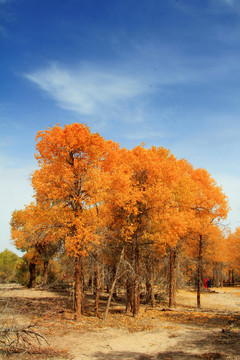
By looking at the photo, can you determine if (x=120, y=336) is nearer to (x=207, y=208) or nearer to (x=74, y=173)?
(x=74, y=173)

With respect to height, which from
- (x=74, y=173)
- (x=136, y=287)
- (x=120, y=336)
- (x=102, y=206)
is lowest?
(x=120, y=336)

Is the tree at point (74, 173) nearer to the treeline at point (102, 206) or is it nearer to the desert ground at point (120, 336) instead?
the treeline at point (102, 206)

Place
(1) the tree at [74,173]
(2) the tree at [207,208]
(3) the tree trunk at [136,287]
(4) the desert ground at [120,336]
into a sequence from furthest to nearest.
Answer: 1. (2) the tree at [207,208]
2. (3) the tree trunk at [136,287]
3. (1) the tree at [74,173]
4. (4) the desert ground at [120,336]

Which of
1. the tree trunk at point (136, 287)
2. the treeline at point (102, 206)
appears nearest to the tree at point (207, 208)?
the treeline at point (102, 206)

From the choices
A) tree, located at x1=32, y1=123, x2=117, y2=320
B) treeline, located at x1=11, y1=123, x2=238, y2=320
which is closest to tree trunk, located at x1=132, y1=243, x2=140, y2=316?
treeline, located at x1=11, y1=123, x2=238, y2=320

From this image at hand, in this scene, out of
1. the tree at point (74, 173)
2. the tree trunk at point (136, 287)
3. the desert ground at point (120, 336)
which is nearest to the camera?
the desert ground at point (120, 336)

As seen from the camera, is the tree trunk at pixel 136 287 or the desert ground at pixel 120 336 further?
the tree trunk at pixel 136 287

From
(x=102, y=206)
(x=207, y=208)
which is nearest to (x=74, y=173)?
(x=102, y=206)

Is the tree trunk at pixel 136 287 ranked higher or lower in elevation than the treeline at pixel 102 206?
lower

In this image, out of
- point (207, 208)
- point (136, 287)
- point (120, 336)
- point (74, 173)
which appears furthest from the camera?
point (207, 208)

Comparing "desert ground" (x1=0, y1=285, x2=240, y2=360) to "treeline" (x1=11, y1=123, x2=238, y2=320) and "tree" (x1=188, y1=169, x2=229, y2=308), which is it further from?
"tree" (x1=188, y1=169, x2=229, y2=308)

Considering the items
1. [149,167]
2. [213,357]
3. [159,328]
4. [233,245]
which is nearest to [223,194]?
[149,167]

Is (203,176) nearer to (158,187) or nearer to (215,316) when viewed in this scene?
(158,187)

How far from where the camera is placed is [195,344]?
11.8 metres
